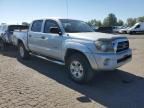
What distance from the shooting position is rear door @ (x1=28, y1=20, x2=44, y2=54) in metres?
8.78

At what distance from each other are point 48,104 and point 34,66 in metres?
4.32

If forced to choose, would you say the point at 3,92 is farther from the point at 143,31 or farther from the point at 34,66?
the point at 143,31

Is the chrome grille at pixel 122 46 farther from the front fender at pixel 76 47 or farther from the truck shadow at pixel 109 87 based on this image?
the truck shadow at pixel 109 87

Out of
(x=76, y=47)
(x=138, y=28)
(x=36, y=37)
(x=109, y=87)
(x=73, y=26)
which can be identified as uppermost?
(x=138, y=28)

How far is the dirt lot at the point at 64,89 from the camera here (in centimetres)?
529

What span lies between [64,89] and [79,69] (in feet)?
2.63

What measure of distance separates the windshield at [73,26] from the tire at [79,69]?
44.1 inches

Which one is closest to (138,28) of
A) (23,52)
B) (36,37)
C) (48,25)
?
(23,52)

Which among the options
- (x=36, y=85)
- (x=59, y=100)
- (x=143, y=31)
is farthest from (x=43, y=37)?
(x=143, y=31)

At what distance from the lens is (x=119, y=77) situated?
7.66m

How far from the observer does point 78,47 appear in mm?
6621

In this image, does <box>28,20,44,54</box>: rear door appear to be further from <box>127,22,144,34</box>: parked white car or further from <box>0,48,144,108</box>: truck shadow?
<box>127,22,144,34</box>: parked white car

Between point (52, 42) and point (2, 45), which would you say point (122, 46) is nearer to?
point (52, 42)

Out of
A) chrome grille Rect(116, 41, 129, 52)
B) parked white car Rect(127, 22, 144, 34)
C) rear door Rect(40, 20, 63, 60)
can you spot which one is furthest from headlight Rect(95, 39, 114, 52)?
parked white car Rect(127, 22, 144, 34)
